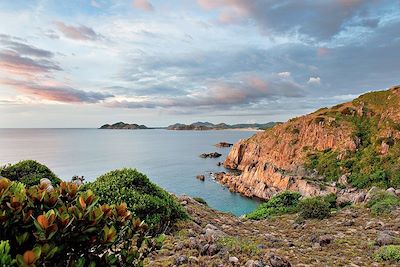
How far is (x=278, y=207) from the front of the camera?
22.5m

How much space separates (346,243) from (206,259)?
6.25 meters

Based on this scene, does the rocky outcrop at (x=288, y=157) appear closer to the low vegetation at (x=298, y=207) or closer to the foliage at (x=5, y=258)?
the low vegetation at (x=298, y=207)

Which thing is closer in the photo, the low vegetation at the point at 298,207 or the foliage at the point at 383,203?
the foliage at the point at 383,203

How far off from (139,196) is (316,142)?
7117cm

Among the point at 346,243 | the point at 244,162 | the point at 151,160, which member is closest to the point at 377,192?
the point at 346,243

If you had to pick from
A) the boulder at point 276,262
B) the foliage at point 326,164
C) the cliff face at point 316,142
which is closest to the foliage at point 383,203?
the boulder at point 276,262

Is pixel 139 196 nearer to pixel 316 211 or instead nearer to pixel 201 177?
pixel 316 211

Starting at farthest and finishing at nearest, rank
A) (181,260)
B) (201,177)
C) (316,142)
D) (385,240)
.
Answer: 1. (201,177)
2. (316,142)
3. (385,240)
4. (181,260)

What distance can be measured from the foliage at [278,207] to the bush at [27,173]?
1310cm

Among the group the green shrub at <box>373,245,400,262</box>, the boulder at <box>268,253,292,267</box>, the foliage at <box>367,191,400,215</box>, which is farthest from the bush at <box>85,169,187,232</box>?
the foliage at <box>367,191,400,215</box>

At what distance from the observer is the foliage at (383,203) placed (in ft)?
54.6

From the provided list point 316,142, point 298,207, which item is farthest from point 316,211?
point 316,142

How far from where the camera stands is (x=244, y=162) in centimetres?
10138

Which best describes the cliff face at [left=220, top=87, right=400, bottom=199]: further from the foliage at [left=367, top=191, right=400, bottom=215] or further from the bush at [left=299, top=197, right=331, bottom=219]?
the bush at [left=299, top=197, right=331, bottom=219]
